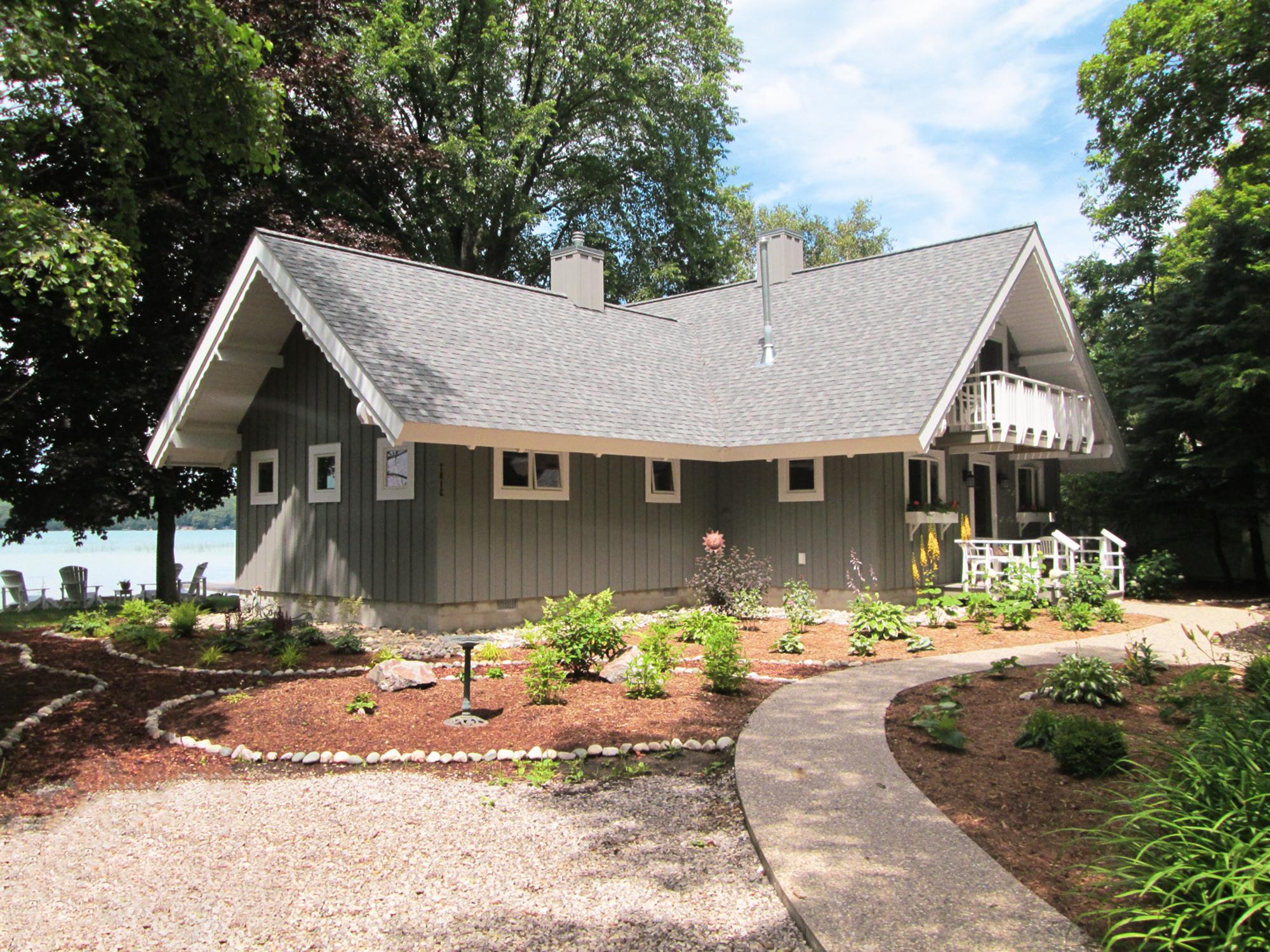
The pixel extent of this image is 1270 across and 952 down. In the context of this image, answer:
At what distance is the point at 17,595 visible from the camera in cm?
1992

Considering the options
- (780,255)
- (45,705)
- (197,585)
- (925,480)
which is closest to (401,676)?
(45,705)

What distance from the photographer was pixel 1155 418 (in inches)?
685

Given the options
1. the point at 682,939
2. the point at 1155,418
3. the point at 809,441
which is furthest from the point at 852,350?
the point at 682,939

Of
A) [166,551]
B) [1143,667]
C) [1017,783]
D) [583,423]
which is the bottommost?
[1017,783]

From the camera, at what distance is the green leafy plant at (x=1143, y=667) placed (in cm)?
779

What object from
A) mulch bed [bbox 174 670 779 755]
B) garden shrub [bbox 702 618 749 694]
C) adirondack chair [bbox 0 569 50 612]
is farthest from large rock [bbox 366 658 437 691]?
adirondack chair [bbox 0 569 50 612]

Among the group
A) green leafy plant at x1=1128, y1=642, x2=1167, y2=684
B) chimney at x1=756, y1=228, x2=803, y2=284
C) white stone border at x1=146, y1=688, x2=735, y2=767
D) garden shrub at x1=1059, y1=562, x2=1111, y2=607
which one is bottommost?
white stone border at x1=146, y1=688, x2=735, y2=767

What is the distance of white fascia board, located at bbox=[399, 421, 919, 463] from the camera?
10.8 meters

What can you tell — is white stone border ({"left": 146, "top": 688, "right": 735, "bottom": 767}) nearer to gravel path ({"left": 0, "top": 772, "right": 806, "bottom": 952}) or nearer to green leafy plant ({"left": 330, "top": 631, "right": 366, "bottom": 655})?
gravel path ({"left": 0, "top": 772, "right": 806, "bottom": 952})

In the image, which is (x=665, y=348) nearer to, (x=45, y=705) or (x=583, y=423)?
(x=583, y=423)

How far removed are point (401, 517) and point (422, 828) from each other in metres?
7.91

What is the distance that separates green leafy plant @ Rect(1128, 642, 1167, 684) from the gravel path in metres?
4.38

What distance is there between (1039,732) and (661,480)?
943 cm

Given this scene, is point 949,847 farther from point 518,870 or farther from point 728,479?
point 728,479
